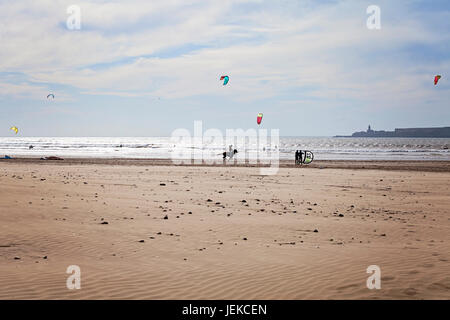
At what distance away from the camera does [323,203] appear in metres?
13.9

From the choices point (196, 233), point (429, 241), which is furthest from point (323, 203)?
point (196, 233)

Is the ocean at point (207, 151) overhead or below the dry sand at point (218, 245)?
overhead

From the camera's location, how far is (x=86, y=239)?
8.52 metres

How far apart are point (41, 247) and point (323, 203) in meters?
9.57

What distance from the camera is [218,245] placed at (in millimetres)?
8281

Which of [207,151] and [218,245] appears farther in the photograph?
[207,151]

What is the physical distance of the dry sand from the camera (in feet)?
19.4

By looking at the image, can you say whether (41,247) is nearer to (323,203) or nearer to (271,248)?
(271,248)

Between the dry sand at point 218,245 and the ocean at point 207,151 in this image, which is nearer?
the dry sand at point 218,245

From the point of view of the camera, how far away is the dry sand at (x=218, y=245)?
5.90 metres

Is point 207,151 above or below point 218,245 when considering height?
above
